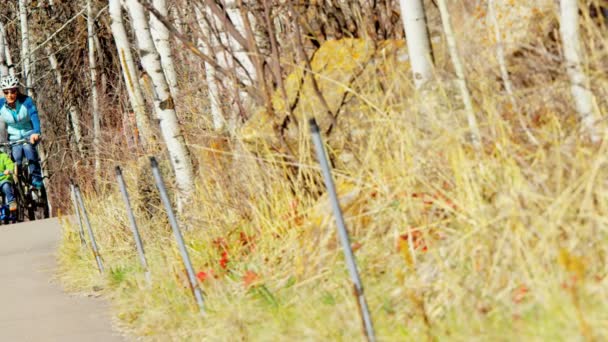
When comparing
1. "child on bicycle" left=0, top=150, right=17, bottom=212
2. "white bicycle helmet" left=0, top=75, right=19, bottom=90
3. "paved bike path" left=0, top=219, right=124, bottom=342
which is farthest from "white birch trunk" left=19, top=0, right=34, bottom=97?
"paved bike path" left=0, top=219, right=124, bottom=342

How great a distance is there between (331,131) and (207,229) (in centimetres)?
130

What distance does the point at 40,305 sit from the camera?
32.4ft

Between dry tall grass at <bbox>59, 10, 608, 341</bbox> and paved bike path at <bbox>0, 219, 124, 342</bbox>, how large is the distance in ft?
0.93

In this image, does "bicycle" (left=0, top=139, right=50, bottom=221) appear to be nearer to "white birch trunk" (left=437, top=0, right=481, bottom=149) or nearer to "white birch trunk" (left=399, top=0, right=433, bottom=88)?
"white birch trunk" (left=399, top=0, right=433, bottom=88)

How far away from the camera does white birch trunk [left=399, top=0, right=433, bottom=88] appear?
770cm

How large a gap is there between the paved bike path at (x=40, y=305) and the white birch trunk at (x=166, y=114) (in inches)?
51.5

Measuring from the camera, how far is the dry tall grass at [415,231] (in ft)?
17.6

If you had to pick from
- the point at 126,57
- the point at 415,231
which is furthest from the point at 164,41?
the point at 415,231

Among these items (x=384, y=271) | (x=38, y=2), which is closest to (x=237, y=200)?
(x=384, y=271)

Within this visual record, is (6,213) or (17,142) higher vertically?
(17,142)

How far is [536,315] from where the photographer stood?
5164 millimetres

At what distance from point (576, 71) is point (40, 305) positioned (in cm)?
505

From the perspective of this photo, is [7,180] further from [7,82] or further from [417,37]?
[417,37]

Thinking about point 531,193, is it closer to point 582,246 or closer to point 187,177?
point 582,246
